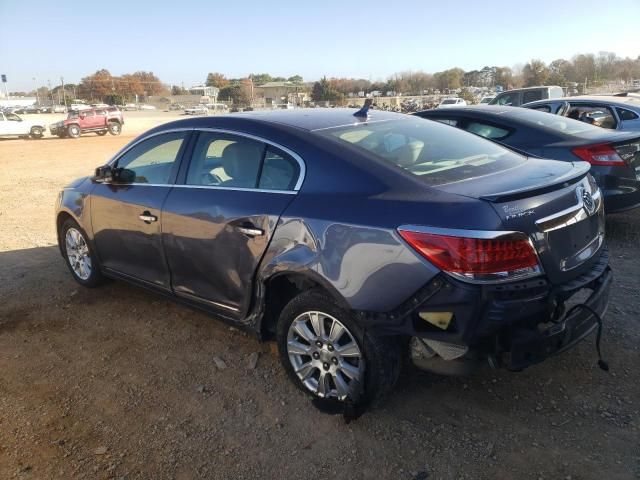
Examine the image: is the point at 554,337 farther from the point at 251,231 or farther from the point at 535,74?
the point at 535,74

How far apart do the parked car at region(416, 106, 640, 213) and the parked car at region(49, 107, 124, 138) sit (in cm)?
3038

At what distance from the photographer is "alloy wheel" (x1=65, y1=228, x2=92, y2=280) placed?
16.0ft

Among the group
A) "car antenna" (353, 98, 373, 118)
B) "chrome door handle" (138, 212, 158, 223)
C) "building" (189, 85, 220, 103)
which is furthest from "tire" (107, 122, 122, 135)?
"building" (189, 85, 220, 103)

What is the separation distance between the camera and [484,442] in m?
2.69

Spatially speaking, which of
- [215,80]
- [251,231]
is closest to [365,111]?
[251,231]

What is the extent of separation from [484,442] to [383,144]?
1.73 m

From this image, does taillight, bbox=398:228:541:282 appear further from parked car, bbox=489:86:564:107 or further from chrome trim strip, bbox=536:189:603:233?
parked car, bbox=489:86:564:107

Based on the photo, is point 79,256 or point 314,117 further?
point 79,256

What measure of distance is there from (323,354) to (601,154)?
4052 millimetres

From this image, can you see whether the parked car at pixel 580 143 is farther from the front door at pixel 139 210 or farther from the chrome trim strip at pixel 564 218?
the front door at pixel 139 210

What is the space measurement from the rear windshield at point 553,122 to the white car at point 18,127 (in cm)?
3073

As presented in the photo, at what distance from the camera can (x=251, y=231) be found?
3.10 meters

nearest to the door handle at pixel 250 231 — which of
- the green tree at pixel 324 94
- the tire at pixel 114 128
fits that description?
the tire at pixel 114 128

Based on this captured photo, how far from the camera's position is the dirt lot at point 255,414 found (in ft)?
8.53
